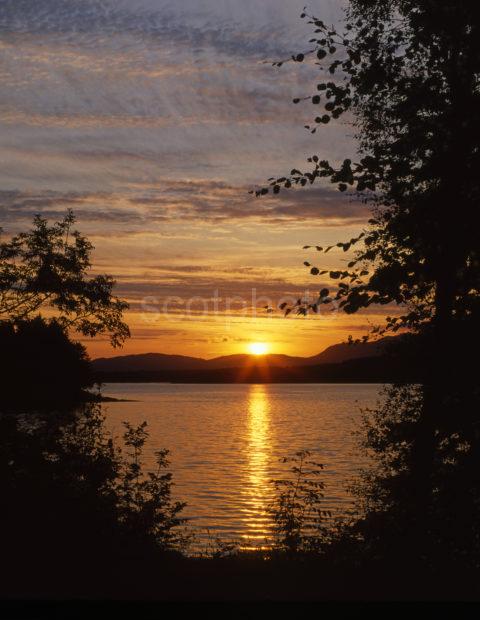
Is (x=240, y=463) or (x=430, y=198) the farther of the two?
(x=240, y=463)

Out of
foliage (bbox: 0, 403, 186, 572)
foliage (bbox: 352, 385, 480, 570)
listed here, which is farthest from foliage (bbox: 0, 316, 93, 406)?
foliage (bbox: 352, 385, 480, 570)

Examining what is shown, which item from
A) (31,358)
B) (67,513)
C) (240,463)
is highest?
(31,358)

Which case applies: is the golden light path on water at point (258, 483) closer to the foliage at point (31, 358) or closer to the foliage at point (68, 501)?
the foliage at point (68, 501)

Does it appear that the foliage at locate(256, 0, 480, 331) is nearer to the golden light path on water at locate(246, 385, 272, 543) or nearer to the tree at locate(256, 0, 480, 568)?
the tree at locate(256, 0, 480, 568)

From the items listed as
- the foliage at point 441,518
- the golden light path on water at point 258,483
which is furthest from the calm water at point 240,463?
the foliage at point 441,518

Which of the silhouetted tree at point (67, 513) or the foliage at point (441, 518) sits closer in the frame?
the silhouetted tree at point (67, 513)

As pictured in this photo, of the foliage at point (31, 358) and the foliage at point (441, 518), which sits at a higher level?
the foliage at point (31, 358)

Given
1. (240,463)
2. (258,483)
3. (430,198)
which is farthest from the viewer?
(240,463)

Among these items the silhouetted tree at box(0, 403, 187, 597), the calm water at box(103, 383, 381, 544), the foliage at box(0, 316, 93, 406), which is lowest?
the calm water at box(103, 383, 381, 544)

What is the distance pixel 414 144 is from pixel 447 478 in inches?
269

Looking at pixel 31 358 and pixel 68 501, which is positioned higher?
pixel 31 358

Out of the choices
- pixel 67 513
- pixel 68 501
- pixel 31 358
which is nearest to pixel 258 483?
pixel 31 358

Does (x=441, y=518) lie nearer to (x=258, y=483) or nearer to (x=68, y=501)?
(x=68, y=501)

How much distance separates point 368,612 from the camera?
284 inches
